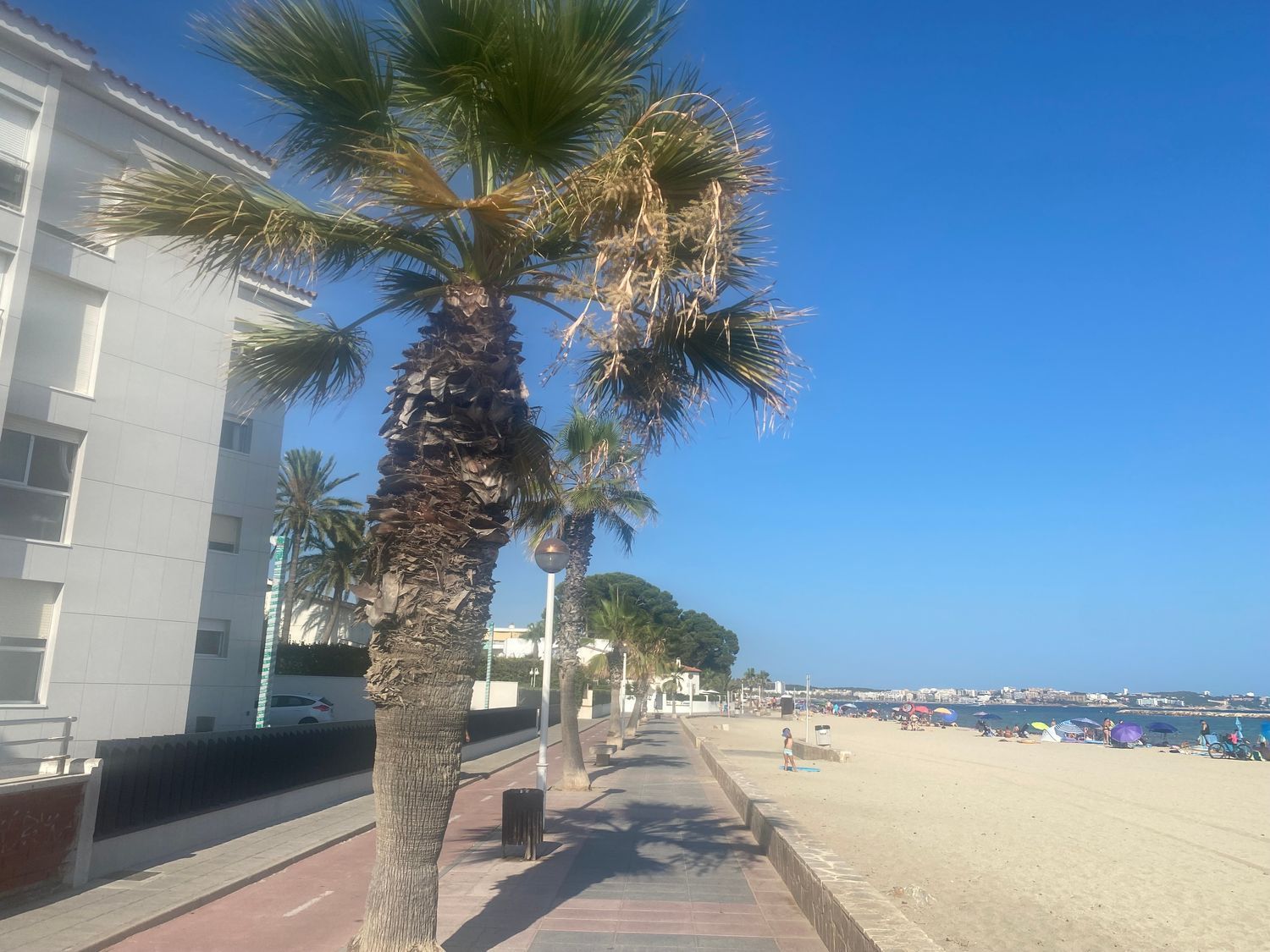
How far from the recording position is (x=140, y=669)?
15906 mm

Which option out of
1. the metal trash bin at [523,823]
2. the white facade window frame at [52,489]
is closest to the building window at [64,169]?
the white facade window frame at [52,489]

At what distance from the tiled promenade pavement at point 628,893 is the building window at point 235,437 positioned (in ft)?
40.7

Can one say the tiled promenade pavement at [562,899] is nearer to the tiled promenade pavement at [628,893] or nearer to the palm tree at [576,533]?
the tiled promenade pavement at [628,893]

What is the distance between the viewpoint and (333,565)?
40406mm

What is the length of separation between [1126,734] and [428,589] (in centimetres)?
5476

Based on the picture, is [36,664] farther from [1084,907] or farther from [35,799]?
[1084,907]

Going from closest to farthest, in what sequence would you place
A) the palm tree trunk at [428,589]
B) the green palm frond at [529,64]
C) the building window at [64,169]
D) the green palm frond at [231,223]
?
the green palm frond at [529,64], the palm tree trunk at [428,589], the green palm frond at [231,223], the building window at [64,169]

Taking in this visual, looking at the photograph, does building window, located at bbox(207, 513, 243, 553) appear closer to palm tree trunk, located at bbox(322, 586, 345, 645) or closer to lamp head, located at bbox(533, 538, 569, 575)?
lamp head, located at bbox(533, 538, 569, 575)

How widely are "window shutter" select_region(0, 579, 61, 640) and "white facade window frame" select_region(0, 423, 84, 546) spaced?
0.72 metres

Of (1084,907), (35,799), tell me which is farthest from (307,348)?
(1084,907)

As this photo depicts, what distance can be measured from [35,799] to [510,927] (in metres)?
4.12

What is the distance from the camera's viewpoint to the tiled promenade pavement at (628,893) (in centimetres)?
675

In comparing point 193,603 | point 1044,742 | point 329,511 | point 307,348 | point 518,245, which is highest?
point 329,511

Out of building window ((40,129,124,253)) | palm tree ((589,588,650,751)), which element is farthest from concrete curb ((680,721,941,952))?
palm tree ((589,588,650,751))
